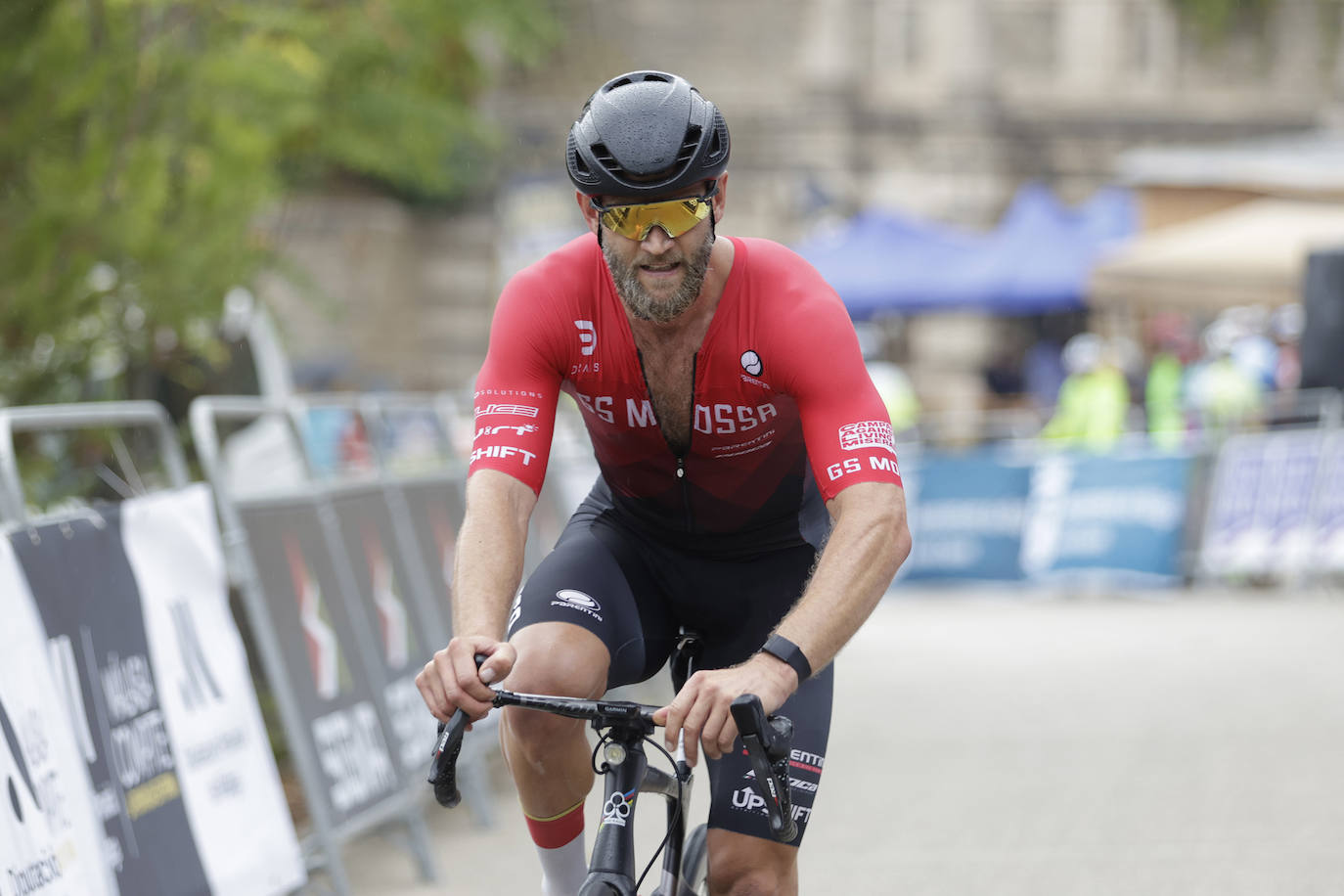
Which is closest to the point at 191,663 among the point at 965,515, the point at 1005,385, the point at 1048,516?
the point at 1048,516

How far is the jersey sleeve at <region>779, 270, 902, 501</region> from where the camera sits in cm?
365

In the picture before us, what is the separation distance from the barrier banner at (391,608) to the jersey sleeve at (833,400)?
3877mm

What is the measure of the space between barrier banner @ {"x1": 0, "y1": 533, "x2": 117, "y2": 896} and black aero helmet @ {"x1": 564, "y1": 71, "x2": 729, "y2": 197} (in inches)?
84.6

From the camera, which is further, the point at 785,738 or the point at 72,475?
the point at 72,475

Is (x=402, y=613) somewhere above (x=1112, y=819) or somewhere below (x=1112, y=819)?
above

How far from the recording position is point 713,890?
12.9 ft

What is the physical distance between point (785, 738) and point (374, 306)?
28.1 m

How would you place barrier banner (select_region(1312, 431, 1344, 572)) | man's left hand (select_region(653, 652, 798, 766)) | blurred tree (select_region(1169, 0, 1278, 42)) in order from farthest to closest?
blurred tree (select_region(1169, 0, 1278, 42)), barrier banner (select_region(1312, 431, 1344, 572)), man's left hand (select_region(653, 652, 798, 766))

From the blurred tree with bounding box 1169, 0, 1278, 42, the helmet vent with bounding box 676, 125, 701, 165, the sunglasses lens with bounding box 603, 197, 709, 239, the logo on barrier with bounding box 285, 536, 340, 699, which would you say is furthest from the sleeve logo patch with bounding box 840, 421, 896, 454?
the blurred tree with bounding box 1169, 0, 1278, 42

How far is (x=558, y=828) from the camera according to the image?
3.87 meters

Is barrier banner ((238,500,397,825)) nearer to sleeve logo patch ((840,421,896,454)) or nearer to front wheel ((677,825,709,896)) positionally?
front wheel ((677,825,709,896))

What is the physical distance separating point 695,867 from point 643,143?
1587 mm

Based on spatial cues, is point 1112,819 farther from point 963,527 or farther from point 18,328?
point 963,527

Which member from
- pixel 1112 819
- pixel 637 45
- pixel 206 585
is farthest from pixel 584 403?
pixel 637 45
